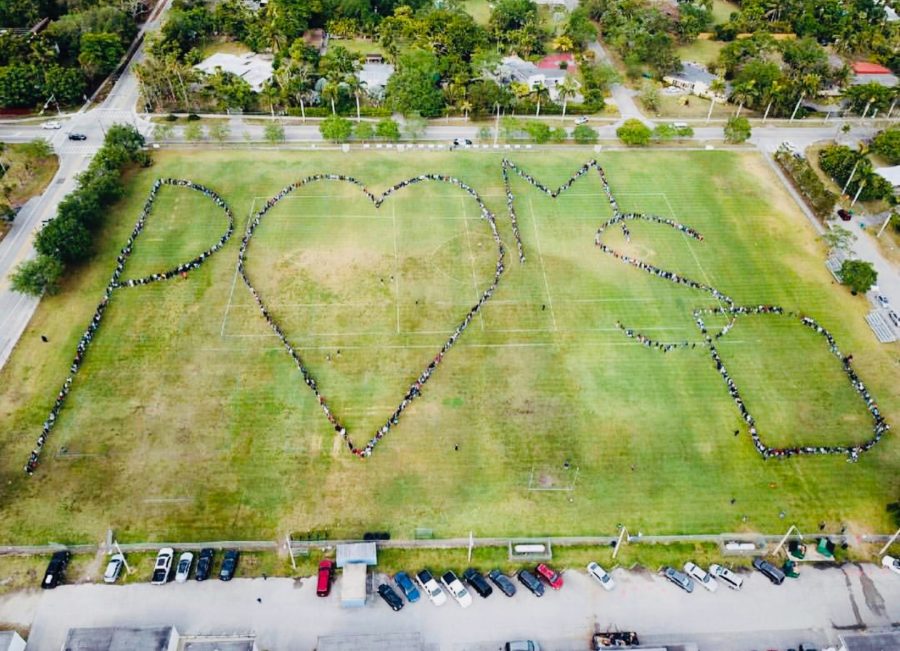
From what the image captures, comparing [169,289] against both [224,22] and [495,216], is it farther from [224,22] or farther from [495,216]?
[224,22]

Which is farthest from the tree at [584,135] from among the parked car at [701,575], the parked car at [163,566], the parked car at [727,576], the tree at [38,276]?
the parked car at [163,566]

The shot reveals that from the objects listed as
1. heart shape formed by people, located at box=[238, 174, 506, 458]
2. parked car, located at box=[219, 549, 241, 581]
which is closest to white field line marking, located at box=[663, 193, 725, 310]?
heart shape formed by people, located at box=[238, 174, 506, 458]

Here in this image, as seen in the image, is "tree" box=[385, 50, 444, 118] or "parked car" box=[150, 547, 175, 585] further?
"tree" box=[385, 50, 444, 118]

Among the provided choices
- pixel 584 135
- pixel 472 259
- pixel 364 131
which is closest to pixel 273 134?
pixel 364 131

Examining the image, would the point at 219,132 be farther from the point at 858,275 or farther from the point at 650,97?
the point at 858,275

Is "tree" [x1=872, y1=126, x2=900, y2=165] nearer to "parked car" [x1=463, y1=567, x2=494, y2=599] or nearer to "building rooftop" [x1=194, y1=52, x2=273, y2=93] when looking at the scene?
"parked car" [x1=463, y1=567, x2=494, y2=599]

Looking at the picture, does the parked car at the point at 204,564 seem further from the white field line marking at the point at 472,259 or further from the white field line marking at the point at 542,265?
the white field line marking at the point at 542,265
